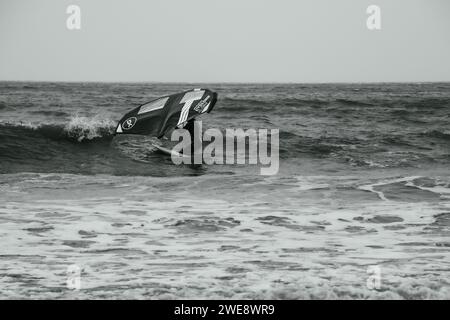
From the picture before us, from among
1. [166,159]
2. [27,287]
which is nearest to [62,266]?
[27,287]

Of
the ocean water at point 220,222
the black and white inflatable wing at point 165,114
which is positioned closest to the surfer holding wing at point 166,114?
the black and white inflatable wing at point 165,114

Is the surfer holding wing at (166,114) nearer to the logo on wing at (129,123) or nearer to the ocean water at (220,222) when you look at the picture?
the logo on wing at (129,123)

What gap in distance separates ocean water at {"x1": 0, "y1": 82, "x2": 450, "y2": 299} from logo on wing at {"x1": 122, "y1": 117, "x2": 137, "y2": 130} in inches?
25.8

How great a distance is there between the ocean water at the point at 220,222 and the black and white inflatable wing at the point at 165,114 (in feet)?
2.14

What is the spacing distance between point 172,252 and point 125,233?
1.02 m

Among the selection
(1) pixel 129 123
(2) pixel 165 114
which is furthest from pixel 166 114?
(1) pixel 129 123

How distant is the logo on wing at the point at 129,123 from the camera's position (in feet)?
49.8

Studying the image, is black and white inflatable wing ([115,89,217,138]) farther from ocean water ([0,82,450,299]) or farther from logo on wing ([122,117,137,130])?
ocean water ([0,82,450,299])

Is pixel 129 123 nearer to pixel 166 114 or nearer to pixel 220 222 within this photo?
pixel 166 114

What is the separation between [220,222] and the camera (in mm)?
7477

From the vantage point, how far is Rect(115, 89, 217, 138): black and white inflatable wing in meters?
14.8

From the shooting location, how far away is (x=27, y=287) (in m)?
4.81

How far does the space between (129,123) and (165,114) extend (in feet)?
3.13

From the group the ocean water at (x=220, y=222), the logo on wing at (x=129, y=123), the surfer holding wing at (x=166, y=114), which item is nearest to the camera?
the ocean water at (x=220, y=222)
